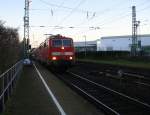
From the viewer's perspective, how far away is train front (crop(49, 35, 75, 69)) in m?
35.9

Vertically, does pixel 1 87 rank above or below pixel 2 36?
below

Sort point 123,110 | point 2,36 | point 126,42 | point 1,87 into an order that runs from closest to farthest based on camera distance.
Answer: point 1,87 < point 123,110 < point 2,36 < point 126,42

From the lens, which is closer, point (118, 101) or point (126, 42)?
point (118, 101)

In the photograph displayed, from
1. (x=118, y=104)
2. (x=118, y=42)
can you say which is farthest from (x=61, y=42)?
(x=118, y=42)

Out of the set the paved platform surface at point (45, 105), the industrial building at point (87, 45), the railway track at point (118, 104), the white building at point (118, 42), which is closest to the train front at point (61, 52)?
the railway track at point (118, 104)

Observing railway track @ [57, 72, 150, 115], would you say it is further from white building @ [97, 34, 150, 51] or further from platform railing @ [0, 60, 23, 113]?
white building @ [97, 34, 150, 51]

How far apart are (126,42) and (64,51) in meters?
98.5

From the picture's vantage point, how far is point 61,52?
36469mm

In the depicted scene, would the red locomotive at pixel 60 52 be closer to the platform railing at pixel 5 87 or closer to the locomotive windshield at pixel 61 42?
the locomotive windshield at pixel 61 42

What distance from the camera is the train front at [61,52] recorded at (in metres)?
35.9

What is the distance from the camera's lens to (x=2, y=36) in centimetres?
3381

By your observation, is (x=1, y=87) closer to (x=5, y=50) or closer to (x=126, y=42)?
(x=5, y=50)

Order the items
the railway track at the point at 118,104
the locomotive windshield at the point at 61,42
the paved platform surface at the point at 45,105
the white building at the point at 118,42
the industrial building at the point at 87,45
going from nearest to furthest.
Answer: the paved platform surface at the point at 45,105, the railway track at the point at 118,104, the locomotive windshield at the point at 61,42, the white building at the point at 118,42, the industrial building at the point at 87,45

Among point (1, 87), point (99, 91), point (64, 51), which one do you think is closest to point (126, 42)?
point (64, 51)
